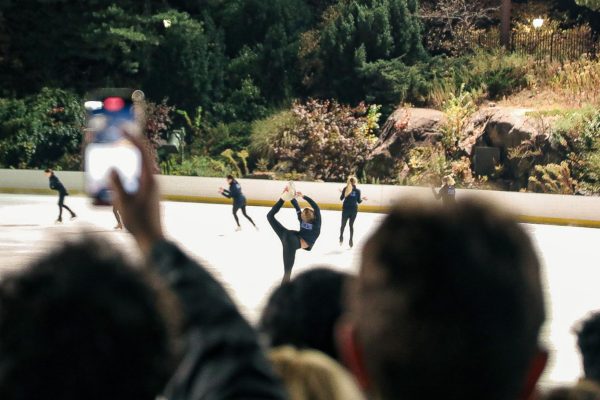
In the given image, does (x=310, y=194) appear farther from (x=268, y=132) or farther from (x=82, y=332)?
(x=82, y=332)

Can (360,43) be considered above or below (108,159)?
above

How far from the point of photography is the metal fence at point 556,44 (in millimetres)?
34438

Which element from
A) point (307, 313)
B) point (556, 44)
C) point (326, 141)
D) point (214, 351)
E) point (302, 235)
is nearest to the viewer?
point (214, 351)

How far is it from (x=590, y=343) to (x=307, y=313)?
2.37 ft

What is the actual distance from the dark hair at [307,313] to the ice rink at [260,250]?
5.27 m

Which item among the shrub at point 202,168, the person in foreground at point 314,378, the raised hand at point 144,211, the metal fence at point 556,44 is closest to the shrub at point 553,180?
the metal fence at point 556,44

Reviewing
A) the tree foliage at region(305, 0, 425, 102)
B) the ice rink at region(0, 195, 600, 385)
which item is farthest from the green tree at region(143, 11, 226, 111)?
the ice rink at region(0, 195, 600, 385)

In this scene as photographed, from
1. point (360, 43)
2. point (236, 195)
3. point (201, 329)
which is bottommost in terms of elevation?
point (236, 195)

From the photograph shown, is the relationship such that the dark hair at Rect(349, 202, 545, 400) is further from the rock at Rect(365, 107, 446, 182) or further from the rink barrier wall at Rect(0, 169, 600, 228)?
the rock at Rect(365, 107, 446, 182)

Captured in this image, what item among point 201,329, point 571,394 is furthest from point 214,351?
point 571,394

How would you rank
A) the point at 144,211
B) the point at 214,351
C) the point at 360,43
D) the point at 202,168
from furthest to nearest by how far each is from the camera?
the point at 360,43, the point at 202,168, the point at 144,211, the point at 214,351

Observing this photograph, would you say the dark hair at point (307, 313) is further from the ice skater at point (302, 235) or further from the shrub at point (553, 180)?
the shrub at point (553, 180)

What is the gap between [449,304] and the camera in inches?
44.7

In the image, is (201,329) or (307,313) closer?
(201,329)
